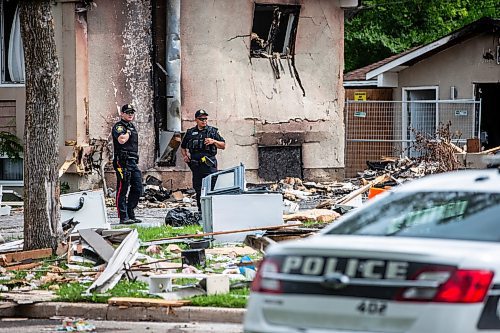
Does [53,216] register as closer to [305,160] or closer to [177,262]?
[177,262]

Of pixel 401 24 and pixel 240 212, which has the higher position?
pixel 401 24

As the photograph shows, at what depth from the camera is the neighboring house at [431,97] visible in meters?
27.2

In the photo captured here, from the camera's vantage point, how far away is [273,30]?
2542 centimetres

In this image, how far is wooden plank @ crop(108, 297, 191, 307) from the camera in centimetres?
1068

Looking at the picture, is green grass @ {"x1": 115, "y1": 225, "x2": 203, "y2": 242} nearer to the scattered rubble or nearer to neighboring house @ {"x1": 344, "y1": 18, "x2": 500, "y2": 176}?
the scattered rubble

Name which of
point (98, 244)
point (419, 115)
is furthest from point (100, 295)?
point (419, 115)

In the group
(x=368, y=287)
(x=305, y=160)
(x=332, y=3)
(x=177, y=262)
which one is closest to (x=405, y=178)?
(x=305, y=160)

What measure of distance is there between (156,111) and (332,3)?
515 centimetres

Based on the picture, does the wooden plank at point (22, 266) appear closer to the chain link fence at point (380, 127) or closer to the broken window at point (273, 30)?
the broken window at point (273, 30)

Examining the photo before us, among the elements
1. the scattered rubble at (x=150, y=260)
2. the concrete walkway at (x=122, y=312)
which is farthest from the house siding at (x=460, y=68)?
the concrete walkway at (x=122, y=312)

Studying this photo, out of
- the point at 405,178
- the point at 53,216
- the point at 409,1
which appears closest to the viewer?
the point at 53,216

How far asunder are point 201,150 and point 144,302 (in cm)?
796

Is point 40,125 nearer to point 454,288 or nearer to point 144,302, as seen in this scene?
point 144,302

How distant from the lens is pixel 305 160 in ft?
85.3
